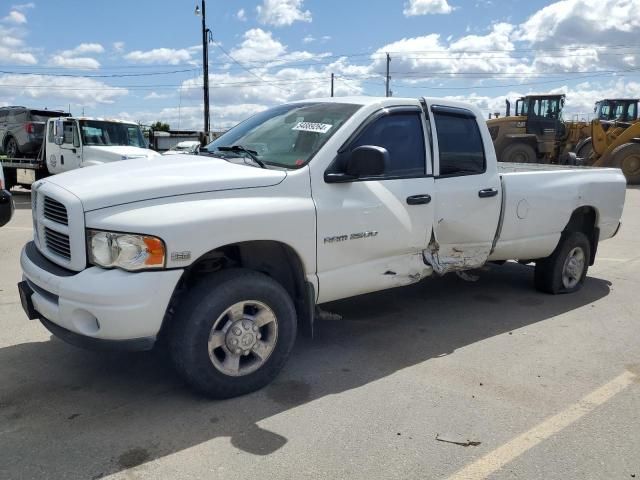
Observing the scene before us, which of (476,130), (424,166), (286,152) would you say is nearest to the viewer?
(286,152)

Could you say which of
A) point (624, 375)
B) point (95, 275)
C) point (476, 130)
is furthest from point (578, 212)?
point (95, 275)

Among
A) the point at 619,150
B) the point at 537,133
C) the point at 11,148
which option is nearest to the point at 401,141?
the point at 619,150

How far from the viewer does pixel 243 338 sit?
358 centimetres

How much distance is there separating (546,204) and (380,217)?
7.48 feet

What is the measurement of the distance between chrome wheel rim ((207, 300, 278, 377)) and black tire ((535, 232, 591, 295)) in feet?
11.8

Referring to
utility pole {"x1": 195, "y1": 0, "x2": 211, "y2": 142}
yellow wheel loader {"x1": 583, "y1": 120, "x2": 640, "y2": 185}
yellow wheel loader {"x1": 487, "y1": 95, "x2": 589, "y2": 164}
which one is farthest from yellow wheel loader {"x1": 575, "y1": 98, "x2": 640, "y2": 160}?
utility pole {"x1": 195, "y1": 0, "x2": 211, "y2": 142}

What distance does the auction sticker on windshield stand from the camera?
4148 mm

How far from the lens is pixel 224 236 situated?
3.38 meters

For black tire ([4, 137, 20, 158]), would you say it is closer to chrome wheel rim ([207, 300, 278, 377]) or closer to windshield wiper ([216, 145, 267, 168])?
windshield wiper ([216, 145, 267, 168])

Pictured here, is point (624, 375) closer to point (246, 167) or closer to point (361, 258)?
point (361, 258)

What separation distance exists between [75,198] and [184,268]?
28.6 inches

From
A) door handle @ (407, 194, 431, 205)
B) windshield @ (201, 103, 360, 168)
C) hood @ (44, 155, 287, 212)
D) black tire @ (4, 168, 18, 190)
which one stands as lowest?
black tire @ (4, 168, 18, 190)

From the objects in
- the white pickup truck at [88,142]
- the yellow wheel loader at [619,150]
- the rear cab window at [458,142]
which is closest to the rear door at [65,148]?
the white pickup truck at [88,142]

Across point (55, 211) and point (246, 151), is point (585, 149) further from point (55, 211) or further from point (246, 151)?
point (55, 211)
